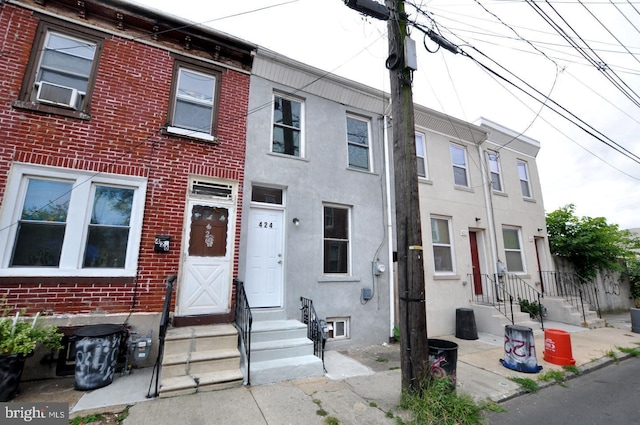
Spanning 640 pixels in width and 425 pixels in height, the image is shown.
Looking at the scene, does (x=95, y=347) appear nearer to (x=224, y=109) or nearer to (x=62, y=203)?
(x=62, y=203)

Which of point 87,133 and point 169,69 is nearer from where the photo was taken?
point 87,133

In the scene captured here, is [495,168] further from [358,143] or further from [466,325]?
[466,325]

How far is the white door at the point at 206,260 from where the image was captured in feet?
17.8

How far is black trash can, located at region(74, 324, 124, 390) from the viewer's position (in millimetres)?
4031

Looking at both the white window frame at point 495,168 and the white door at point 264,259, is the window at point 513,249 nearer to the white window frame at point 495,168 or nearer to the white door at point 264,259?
the white window frame at point 495,168

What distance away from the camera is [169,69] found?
596 cm

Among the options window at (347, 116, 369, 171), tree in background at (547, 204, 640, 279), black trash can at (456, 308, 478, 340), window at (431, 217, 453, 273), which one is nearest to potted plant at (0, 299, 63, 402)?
window at (347, 116, 369, 171)

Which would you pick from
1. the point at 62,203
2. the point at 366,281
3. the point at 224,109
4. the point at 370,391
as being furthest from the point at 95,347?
the point at 366,281

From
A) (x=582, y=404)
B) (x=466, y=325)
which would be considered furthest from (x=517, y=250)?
(x=582, y=404)

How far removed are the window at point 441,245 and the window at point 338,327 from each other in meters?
3.43

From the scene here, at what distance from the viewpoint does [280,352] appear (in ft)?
16.1

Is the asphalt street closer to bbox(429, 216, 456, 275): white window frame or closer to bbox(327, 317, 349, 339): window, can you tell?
bbox(327, 317, 349, 339): window

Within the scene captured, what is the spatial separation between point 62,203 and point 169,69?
326cm

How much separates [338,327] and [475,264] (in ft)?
18.5
